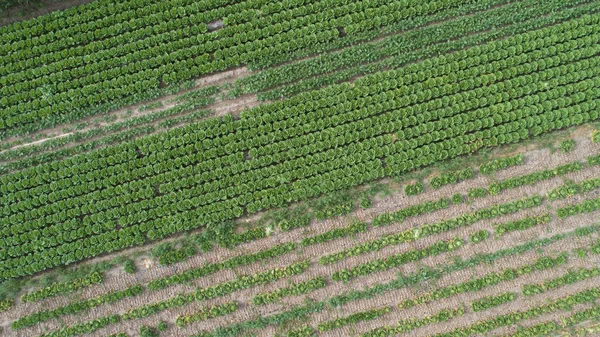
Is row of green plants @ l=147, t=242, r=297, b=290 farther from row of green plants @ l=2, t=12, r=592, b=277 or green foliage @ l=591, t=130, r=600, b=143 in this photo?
green foliage @ l=591, t=130, r=600, b=143

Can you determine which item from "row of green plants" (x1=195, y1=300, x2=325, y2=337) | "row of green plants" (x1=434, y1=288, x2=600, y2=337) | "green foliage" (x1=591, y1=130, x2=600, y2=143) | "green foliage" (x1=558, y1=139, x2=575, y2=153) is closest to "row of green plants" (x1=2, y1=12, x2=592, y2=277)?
"green foliage" (x1=558, y1=139, x2=575, y2=153)

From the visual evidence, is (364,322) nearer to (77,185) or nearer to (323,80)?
(323,80)

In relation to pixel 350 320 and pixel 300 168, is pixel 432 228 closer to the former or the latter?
pixel 350 320

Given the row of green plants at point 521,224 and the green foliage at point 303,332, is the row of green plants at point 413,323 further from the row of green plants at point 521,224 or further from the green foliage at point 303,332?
the row of green plants at point 521,224

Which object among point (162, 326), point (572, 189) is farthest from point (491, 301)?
point (162, 326)

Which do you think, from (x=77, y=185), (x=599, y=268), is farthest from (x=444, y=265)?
(x=77, y=185)

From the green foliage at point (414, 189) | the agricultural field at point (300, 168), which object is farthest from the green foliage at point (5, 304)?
the green foliage at point (414, 189)
